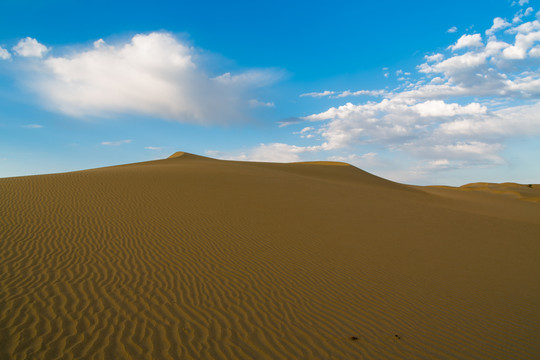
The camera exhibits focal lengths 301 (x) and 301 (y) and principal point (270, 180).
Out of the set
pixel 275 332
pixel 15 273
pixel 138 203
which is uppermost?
pixel 138 203

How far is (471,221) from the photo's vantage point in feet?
53.0

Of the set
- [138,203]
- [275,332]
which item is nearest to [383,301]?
[275,332]

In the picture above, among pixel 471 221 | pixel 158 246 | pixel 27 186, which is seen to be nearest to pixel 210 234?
pixel 158 246

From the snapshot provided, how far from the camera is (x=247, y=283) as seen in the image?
6.80 metres

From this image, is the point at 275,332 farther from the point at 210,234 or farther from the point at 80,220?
the point at 80,220

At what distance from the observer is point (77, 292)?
5.77 meters

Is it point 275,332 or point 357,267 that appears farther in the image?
point 357,267

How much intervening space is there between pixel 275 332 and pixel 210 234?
559 centimetres

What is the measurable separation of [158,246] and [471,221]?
15.9 m

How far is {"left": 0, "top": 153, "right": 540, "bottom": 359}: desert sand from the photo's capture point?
184 inches

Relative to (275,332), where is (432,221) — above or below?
above

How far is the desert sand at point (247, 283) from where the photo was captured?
4.67 metres

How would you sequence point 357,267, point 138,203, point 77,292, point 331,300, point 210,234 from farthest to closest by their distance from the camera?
point 138,203 → point 210,234 → point 357,267 → point 331,300 → point 77,292

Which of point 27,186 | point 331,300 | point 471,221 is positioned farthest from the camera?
point 471,221
